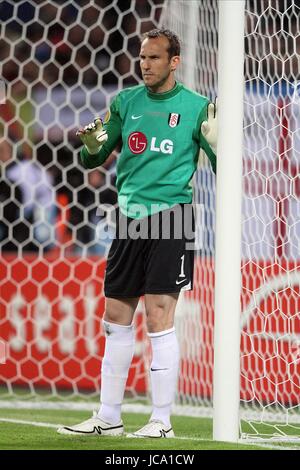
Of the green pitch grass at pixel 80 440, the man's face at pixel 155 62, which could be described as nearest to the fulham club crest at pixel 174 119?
the man's face at pixel 155 62

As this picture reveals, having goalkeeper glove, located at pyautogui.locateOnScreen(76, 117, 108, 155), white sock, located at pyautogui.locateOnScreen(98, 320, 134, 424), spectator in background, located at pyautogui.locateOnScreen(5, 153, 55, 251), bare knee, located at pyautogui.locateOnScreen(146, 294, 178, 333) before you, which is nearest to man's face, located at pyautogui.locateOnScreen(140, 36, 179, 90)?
goalkeeper glove, located at pyautogui.locateOnScreen(76, 117, 108, 155)

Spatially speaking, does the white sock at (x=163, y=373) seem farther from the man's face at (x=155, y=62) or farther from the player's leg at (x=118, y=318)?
the man's face at (x=155, y=62)

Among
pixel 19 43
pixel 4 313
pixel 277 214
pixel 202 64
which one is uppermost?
pixel 19 43

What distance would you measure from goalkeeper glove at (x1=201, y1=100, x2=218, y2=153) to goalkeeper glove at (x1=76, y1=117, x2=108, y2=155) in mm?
320

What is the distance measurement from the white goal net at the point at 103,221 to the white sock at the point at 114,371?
0.71 m

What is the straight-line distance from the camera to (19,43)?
6.96 meters

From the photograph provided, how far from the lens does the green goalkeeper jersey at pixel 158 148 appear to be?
11.1 ft

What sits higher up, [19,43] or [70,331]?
[19,43]

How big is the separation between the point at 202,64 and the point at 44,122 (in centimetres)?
184

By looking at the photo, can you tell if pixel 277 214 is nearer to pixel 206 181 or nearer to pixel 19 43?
pixel 206 181

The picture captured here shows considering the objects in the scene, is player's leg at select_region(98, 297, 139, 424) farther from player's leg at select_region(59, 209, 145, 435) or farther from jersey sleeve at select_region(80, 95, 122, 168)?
jersey sleeve at select_region(80, 95, 122, 168)

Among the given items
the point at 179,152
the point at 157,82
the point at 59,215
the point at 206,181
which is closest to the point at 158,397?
the point at 179,152

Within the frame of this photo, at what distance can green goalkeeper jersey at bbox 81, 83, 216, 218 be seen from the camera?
3391 millimetres
